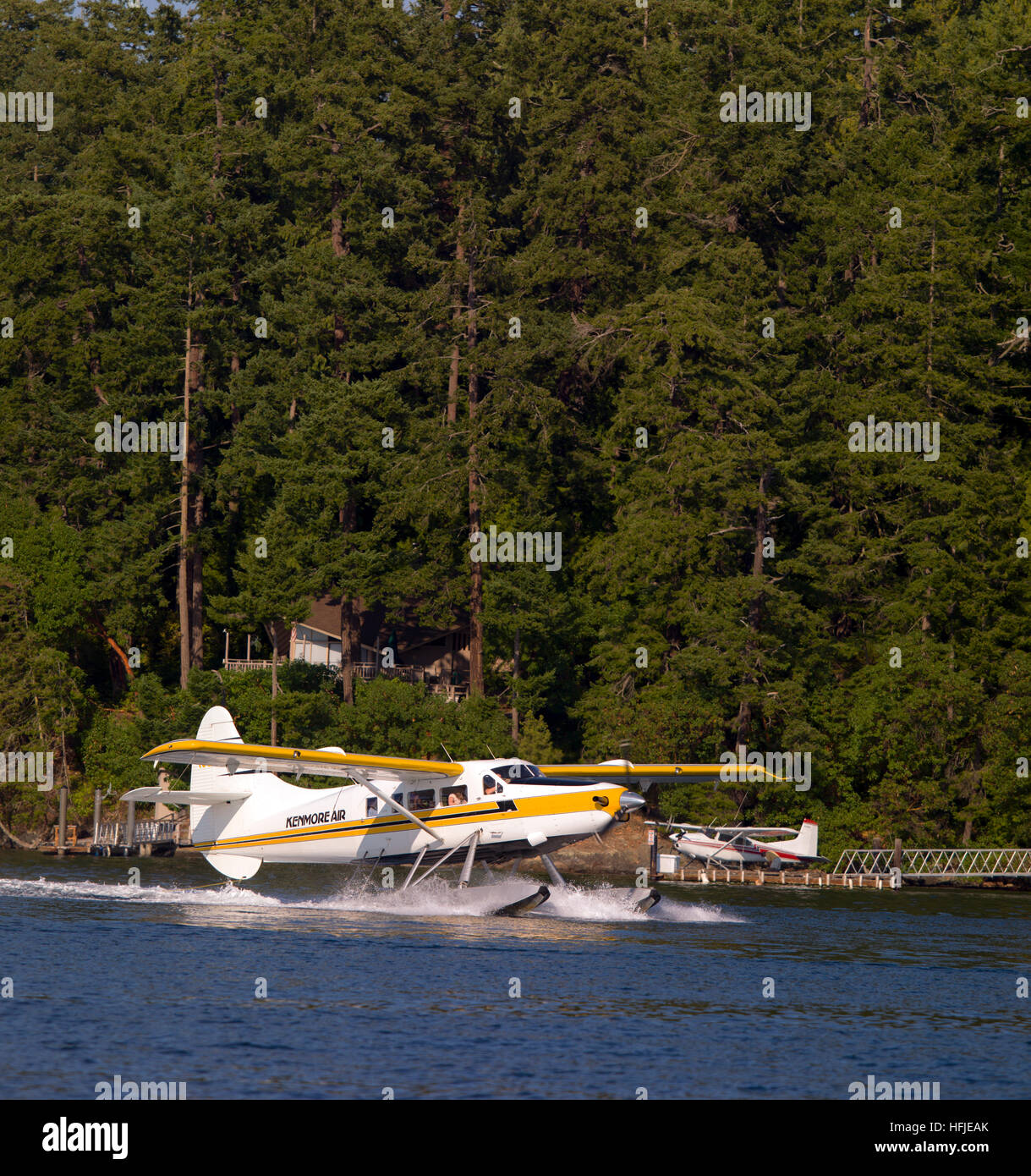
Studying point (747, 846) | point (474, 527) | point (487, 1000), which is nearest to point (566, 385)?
point (474, 527)

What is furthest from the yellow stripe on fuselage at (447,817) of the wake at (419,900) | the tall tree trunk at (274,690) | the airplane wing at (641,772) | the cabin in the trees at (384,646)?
the cabin in the trees at (384,646)

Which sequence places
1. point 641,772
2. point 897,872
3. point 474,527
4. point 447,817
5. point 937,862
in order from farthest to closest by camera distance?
1. point 474,527
2. point 937,862
3. point 897,872
4. point 641,772
5. point 447,817

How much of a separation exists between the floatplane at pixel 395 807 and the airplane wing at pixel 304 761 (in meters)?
0.03

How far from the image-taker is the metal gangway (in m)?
46.1

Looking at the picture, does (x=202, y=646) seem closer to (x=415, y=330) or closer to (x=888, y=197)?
(x=415, y=330)

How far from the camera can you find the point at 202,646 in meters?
61.2

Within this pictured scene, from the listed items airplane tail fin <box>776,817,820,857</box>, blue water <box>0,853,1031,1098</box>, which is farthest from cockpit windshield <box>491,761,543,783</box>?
airplane tail fin <box>776,817,820,857</box>

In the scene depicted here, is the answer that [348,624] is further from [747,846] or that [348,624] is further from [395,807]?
[395,807]

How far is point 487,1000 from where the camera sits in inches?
784

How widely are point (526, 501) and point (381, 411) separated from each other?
657 cm

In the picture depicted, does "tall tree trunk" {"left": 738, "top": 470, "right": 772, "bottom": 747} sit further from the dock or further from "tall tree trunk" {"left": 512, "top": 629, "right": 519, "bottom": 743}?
"tall tree trunk" {"left": 512, "top": 629, "right": 519, "bottom": 743}

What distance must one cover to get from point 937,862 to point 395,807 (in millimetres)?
24104

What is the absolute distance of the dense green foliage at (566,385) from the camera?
5056cm
